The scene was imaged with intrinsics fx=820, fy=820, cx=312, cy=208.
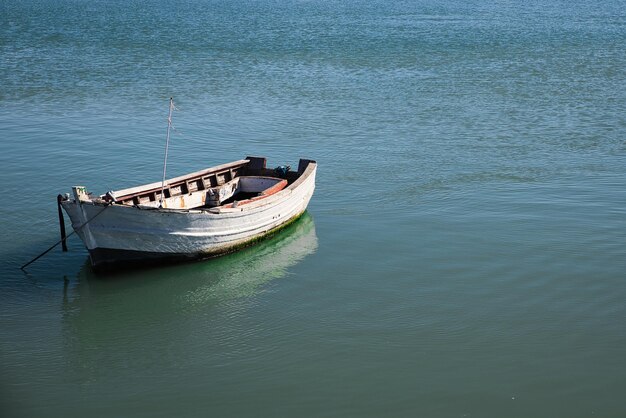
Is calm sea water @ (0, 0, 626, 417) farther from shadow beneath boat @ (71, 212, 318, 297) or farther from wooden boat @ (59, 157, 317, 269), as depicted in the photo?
wooden boat @ (59, 157, 317, 269)

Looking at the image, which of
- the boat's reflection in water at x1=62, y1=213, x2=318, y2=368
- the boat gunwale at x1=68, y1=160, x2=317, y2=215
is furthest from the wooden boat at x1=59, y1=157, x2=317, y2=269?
the boat's reflection in water at x1=62, y1=213, x2=318, y2=368

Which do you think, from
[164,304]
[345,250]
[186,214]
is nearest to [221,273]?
[186,214]

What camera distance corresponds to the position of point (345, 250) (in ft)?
53.7

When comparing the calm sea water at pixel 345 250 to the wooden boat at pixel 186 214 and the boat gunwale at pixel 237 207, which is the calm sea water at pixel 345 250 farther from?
the boat gunwale at pixel 237 207

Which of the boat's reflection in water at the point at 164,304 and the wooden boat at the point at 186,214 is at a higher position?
the wooden boat at the point at 186,214

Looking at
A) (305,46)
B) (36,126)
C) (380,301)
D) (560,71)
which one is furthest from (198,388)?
(305,46)

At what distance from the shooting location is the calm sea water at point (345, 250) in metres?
11.8

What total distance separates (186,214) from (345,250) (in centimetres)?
343

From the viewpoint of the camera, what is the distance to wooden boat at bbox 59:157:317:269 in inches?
566

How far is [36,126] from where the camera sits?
25.1m

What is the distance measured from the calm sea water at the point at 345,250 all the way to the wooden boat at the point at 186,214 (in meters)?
0.43

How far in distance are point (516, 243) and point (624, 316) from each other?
3206 mm

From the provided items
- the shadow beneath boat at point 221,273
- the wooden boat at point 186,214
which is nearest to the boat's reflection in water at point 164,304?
the shadow beneath boat at point 221,273

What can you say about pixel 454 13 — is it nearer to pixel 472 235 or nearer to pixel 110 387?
pixel 472 235
